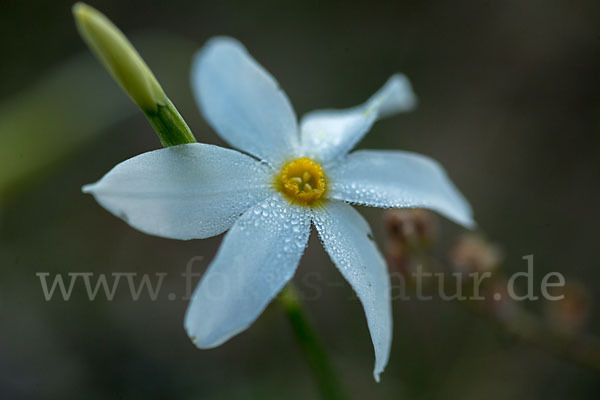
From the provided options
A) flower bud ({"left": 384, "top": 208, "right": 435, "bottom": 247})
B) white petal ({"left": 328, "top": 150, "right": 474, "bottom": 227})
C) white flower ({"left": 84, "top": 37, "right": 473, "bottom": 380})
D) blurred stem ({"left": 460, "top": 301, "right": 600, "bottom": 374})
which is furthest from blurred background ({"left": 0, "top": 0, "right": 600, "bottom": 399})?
white flower ({"left": 84, "top": 37, "right": 473, "bottom": 380})

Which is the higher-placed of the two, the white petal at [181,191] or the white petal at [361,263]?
the white petal at [181,191]

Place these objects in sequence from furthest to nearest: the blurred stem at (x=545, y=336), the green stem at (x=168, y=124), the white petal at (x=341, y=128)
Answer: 1. the blurred stem at (x=545, y=336)
2. the white petal at (x=341, y=128)
3. the green stem at (x=168, y=124)

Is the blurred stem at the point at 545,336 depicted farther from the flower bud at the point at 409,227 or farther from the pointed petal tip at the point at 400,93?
the pointed petal tip at the point at 400,93

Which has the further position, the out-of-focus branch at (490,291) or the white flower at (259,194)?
the out-of-focus branch at (490,291)

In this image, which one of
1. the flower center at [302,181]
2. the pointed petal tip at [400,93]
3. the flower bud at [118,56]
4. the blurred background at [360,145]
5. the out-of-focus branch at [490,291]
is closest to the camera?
the flower bud at [118,56]

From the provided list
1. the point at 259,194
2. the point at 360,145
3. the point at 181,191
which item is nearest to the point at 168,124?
the point at 181,191

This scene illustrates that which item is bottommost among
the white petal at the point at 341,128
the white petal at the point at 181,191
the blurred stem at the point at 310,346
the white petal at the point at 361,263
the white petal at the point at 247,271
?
the blurred stem at the point at 310,346

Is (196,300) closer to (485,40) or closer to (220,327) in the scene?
(220,327)

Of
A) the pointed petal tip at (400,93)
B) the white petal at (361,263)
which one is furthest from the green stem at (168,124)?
the pointed petal tip at (400,93)
